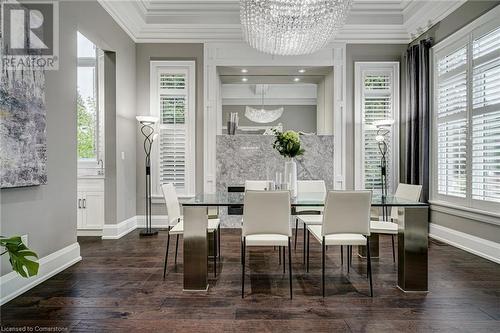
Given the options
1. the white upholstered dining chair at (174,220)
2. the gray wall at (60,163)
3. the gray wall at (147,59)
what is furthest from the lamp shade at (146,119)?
the white upholstered dining chair at (174,220)

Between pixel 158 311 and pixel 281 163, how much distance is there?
351 cm

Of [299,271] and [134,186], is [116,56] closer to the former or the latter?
[134,186]

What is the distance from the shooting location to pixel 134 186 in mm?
5379

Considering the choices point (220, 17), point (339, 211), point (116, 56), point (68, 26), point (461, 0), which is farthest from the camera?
point (220, 17)

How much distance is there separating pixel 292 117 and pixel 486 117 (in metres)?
2.92

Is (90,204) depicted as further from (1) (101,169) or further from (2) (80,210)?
(1) (101,169)

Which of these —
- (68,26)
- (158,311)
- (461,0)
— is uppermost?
(461,0)

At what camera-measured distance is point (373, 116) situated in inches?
216

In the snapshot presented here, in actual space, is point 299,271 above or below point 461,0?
below

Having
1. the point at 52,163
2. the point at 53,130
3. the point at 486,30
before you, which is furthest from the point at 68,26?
the point at 486,30

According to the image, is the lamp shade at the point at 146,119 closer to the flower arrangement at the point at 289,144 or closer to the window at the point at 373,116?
the flower arrangement at the point at 289,144

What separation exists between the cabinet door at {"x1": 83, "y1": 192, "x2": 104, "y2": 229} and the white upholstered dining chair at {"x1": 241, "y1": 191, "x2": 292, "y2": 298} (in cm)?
301

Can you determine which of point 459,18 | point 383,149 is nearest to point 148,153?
point 383,149

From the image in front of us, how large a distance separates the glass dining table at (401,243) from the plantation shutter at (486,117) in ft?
4.90
